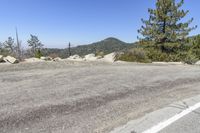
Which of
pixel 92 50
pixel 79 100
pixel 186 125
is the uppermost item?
pixel 92 50

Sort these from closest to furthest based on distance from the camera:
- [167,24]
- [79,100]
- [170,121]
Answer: [170,121] < [79,100] < [167,24]

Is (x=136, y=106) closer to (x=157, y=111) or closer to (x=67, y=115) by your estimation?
(x=157, y=111)

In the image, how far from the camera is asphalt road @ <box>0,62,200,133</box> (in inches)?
183

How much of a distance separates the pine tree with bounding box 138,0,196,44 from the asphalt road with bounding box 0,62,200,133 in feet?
63.4

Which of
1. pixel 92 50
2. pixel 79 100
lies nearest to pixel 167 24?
pixel 79 100

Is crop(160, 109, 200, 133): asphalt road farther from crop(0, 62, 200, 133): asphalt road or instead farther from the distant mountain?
the distant mountain

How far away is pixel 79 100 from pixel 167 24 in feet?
81.8

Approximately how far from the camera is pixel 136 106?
19.8ft

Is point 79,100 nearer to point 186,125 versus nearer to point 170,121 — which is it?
point 170,121

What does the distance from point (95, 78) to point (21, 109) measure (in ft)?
15.0

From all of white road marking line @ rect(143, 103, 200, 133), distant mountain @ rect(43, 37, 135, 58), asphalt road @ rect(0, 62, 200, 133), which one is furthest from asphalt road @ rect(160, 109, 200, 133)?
distant mountain @ rect(43, 37, 135, 58)

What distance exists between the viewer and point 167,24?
28516 mm

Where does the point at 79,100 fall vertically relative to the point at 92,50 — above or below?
below

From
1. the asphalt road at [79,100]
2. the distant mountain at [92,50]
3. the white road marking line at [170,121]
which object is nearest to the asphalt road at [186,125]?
the white road marking line at [170,121]
